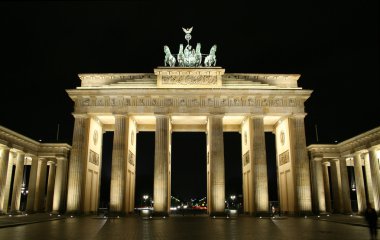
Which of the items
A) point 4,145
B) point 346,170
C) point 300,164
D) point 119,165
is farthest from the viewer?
point 346,170

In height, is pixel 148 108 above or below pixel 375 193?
above

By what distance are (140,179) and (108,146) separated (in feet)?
138

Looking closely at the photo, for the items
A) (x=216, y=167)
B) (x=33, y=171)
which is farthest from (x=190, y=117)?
(x=33, y=171)

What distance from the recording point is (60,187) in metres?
44.8

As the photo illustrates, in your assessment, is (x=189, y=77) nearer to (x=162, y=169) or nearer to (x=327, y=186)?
(x=162, y=169)

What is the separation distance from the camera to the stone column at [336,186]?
1826 inches

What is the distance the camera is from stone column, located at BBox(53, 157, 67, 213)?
43037mm

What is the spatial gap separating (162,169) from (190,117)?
7.59 meters

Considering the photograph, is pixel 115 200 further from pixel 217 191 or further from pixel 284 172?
pixel 284 172

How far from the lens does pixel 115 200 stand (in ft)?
124

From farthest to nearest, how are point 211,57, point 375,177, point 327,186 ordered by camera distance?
point 327,186 → point 211,57 → point 375,177

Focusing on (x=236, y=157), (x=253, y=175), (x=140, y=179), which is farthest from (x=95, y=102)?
(x=140, y=179)

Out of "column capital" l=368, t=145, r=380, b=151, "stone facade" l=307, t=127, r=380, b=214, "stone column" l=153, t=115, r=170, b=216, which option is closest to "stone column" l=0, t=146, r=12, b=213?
"stone column" l=153, t=115, r=170, b=216

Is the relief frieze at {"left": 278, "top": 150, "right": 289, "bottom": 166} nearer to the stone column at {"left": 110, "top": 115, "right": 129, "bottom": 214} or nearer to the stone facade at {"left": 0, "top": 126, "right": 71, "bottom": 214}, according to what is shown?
the stone column at {"left": 110, "top": 115, "right": 129, "bottom": 214}
